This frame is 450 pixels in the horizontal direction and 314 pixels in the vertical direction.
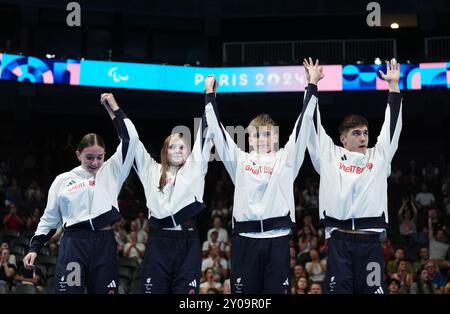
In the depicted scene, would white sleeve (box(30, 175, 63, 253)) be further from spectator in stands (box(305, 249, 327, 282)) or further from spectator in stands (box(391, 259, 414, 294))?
spectator in stands (box(391, 259, 414, 294))

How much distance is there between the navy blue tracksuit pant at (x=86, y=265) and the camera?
253 inches

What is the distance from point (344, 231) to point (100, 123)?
16.7m

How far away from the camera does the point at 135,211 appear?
1769cm

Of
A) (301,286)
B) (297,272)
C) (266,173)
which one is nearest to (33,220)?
(297,272)

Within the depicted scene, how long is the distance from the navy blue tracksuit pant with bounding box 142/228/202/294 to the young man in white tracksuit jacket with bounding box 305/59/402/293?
1.25 m

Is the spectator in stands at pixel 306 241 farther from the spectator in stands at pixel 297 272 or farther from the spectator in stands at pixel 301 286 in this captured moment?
the spectator in stands at pixel 301 286

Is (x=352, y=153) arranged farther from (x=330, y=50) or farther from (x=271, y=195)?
(x=330, y=50)

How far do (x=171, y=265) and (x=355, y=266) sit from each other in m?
1.70

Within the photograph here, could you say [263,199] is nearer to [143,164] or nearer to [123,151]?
[143,164]

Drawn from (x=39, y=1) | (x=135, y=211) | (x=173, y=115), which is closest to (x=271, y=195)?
(x=135, y=211)

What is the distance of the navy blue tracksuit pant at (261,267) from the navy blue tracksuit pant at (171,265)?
1.29 ft

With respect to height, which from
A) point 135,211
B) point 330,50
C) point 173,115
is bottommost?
point 135,211

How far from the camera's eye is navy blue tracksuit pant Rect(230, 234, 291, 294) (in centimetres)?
638

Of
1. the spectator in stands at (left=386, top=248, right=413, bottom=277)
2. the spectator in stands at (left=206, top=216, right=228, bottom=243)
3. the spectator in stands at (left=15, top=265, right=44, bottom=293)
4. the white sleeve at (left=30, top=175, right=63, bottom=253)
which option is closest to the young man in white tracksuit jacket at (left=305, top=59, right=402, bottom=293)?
the white sleeve at (left=30, top=175, right=63, bottom=253)
